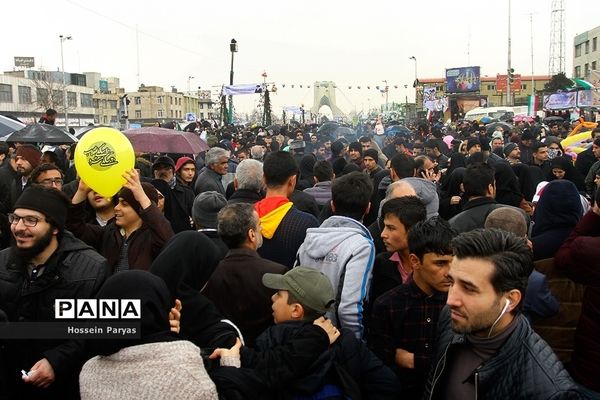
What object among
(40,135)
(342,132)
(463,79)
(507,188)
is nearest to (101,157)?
(507,188)

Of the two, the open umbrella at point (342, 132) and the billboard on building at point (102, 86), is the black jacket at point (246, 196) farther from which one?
the billboard on building at point (102, 86)

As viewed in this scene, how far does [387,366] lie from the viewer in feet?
10.4

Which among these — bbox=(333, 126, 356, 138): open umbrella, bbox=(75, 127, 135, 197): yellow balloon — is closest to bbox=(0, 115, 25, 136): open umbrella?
bbox=(75, 127, 135, 197): yellow balloon

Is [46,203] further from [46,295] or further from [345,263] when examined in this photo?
[345,263]

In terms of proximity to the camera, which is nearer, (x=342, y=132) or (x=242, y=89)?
(x=342, y=132)

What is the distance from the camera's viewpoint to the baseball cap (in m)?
2.98

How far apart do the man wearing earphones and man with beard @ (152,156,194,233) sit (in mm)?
4670

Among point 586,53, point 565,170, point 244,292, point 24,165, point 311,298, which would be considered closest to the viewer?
point 311,298

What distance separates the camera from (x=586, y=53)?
7969 centimetres

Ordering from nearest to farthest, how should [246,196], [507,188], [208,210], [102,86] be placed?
[208,210]
[246,196]
[507,188]
[102,86]

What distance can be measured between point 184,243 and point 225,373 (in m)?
0.78

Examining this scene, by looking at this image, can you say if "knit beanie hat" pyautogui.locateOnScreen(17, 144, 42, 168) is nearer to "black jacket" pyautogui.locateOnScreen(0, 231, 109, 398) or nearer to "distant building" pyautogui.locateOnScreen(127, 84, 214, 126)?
"black jacket" pyautogui.locateOnScreen(0, 231, 109, 398)

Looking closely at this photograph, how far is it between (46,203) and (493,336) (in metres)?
2.58

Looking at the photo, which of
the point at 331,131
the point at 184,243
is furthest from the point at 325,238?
the point at 331,131
